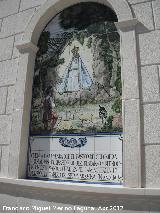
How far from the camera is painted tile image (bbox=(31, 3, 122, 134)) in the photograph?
4.88 metres

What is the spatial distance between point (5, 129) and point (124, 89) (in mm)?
Answer: 2978

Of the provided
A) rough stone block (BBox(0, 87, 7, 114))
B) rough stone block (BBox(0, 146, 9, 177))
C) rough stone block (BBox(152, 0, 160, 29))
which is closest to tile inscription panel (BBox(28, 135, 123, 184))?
rough stone block (BBox(0, 146, 9, 177))

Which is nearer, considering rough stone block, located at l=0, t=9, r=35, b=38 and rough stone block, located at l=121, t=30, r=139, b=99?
rough stone block, located at l=121, t=30, r=139, b=99

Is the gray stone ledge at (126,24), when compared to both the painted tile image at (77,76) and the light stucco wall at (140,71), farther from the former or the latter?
the painted tile image at (77,76)

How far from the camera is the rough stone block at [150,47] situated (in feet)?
14.7

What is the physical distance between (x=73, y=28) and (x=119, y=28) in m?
1.35

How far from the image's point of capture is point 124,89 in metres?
4.50

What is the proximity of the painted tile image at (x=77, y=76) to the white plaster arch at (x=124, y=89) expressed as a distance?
208mm

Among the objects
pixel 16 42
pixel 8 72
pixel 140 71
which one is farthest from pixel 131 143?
pixel 16 42

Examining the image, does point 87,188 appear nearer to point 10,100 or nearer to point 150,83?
point 150,83

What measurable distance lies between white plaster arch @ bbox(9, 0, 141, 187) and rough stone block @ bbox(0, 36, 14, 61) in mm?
411

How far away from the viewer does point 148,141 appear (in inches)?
162

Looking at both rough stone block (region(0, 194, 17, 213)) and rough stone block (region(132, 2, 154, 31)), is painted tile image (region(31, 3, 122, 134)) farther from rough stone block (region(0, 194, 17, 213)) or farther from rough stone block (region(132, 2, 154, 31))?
rough stone block (region(0, 194, 17, 213))

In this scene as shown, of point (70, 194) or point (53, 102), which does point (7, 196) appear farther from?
point (53, 102)
